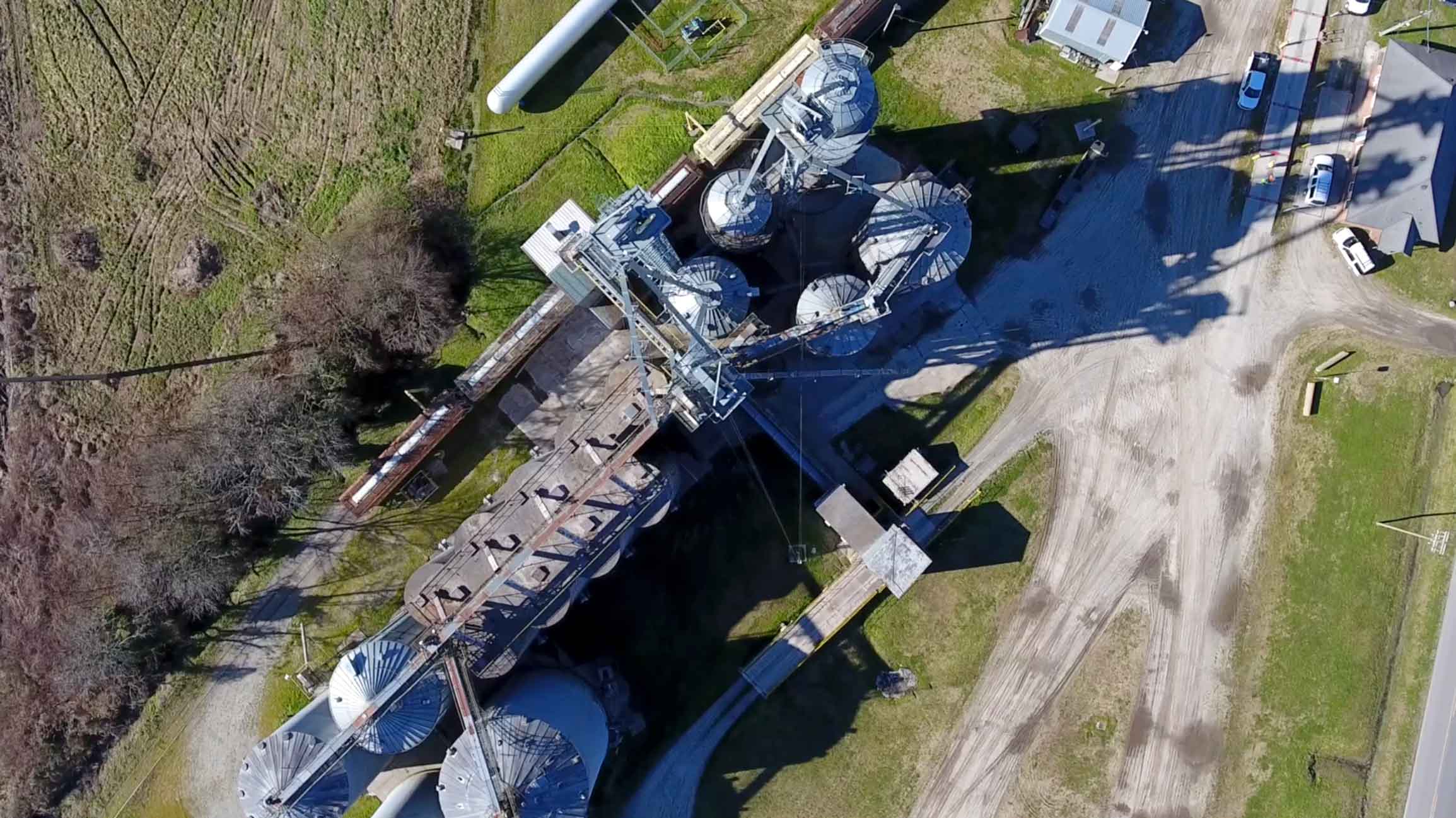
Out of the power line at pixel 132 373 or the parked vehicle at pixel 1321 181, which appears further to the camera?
the power line at pixel 132 373

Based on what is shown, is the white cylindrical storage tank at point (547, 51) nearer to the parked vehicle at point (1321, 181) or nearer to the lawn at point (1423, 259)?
the parked vehicle at point (1321, 181)

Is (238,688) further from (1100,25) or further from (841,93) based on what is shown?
(1100,25)

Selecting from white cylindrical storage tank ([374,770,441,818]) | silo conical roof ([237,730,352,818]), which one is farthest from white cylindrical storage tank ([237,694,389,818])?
white cylindrical storage tank ([374,770,441,818])

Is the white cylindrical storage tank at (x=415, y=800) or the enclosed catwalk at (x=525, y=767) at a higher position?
the white cylindrical storage tank at (x=415, y=800)

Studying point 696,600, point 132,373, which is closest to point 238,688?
point 132,373

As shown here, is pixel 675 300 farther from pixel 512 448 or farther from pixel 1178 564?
pixel 1178 564

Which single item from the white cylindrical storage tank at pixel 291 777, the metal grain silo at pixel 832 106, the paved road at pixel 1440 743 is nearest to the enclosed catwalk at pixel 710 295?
the metal grain silo at pixel 832 106

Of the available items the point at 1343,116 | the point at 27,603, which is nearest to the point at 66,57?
the point at 27,603

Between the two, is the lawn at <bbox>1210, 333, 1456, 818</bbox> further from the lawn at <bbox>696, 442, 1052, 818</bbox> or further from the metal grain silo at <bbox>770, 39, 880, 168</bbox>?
the metal grain silo at <bbox>770, 39, 880, 168</bbox>
